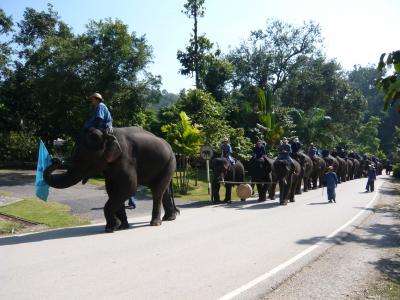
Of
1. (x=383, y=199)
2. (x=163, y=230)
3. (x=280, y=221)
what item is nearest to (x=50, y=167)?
(x=163, y=230)

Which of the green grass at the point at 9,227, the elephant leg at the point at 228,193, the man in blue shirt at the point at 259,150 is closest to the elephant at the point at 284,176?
the man in blue shirt at the point at 259,150

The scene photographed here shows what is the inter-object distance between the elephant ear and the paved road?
177cm

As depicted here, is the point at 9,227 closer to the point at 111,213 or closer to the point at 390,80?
the point at 111,213

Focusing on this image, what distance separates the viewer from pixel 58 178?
10219 millimetres

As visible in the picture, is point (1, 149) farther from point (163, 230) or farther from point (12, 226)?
point (163, 230)

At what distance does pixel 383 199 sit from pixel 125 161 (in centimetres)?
1439

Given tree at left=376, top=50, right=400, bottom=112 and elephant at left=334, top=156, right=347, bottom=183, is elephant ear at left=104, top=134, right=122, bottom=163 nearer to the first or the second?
tree at left=376, top=50, right=400, bottom=112

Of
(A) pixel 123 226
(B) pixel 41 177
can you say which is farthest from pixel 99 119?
(A) pixel 123 226

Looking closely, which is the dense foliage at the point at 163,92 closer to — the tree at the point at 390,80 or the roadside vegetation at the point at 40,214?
the tree at the point at 390,80

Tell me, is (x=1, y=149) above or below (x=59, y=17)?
below

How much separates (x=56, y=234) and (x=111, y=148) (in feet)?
7.57

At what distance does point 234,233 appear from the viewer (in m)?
10.5

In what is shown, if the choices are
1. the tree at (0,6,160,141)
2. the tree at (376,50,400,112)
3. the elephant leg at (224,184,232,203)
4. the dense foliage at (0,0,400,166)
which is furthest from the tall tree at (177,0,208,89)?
the tree at (376,50,400,112)

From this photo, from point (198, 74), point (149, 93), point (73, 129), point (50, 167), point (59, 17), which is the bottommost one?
point (50, 167)
